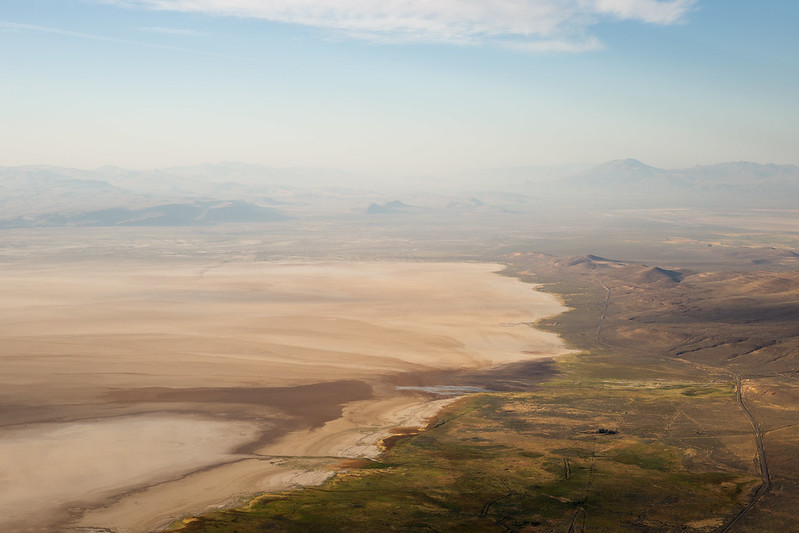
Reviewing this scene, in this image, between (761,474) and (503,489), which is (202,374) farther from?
(761,474)

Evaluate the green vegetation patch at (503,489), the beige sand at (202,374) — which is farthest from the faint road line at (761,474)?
the beige sand at (202,374)

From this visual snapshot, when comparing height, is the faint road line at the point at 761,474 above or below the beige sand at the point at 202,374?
below

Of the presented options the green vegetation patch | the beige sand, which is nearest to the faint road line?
the green vegetation patch

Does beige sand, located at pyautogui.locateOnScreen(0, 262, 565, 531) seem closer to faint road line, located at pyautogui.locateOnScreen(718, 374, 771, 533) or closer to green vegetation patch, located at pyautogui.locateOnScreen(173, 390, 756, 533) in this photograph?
green vegetation patch, located at pyautogui.locateOnScreen(173, 390, 756, 533)

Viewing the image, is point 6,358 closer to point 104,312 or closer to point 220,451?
point 104,312

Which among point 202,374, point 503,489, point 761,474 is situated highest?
point 202,374

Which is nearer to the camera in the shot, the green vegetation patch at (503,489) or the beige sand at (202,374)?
the green vegetation patch at (503,489)

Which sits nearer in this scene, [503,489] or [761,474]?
[503,489]

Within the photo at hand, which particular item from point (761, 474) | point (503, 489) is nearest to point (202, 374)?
point (503, 489)

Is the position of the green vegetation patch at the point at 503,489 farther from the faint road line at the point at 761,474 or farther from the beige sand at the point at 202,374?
the beige sand at the point at 202,374
